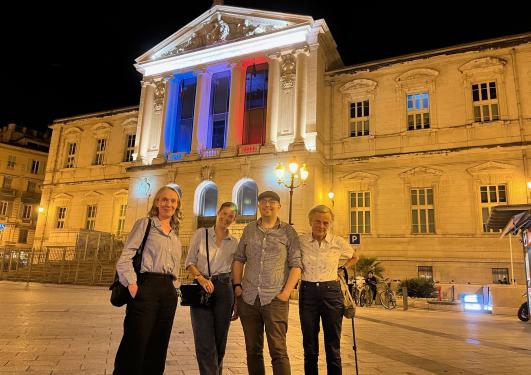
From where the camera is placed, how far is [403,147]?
76.6 ft

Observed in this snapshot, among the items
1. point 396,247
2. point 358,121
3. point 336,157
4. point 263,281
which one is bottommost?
point 263,281

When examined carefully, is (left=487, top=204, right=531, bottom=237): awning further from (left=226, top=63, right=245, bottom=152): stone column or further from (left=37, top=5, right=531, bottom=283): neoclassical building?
(left=226, top=63, right=245, bottom=152): stone column

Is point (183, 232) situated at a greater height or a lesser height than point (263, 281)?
greater

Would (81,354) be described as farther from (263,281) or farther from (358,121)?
(358,121)

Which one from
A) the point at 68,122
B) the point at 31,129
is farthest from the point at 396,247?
the point at 31,129

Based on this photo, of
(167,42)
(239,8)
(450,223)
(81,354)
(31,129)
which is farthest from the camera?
(31,129)

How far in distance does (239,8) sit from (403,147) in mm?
13660

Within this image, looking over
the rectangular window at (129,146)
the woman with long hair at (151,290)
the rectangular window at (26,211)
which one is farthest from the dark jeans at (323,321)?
the rectangular window at (26,211)

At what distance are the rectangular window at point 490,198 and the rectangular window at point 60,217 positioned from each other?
2980 centimetres

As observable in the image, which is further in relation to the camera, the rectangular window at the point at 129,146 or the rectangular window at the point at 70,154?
the rectangular window at the point at 70,154

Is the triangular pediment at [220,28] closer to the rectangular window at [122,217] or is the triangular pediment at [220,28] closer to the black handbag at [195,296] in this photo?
the rectangular window at [122,217]

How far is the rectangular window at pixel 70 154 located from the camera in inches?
1373

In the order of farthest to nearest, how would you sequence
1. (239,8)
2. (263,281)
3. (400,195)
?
1. (239,8)
2. (400,195)
3. (263,281)

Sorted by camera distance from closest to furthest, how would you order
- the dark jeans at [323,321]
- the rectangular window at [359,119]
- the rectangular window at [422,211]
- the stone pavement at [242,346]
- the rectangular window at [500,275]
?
the dark jeans at [323,321] < the stone pavement at [242,346] < the rectangular window at [500,275] < the rectangular window at [422,211] < the rectangular window at [359,119]
